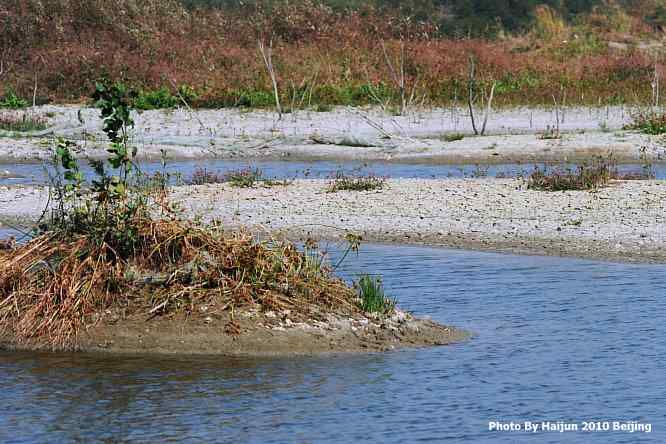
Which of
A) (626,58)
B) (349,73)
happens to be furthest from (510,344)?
(626,58)

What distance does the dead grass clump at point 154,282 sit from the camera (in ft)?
32.3

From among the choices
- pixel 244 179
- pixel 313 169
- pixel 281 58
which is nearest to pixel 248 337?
pixel 244 179

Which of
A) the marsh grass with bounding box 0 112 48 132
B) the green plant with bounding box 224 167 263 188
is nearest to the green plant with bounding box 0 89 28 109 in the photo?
the marsh grass with bounding box 0 112 48 132

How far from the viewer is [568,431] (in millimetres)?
7809

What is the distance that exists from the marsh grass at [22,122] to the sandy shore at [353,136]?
36 cm

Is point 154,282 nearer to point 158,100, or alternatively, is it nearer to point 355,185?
point 355,185

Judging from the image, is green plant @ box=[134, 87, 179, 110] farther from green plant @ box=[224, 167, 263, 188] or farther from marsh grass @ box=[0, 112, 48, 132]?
green plant @ box=[224, 167, 263, 188]

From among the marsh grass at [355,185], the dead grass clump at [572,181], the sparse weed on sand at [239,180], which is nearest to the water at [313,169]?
the sparse weed on sand at [239,180]

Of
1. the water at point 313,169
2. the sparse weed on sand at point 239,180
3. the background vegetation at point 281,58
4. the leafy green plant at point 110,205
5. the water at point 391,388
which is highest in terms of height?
the background vegetation at point 281,58

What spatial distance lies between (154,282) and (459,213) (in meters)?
6.84

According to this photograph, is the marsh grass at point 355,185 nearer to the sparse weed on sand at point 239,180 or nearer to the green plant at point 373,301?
the sparse weed on sand at point 239,180

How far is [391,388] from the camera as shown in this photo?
870cm

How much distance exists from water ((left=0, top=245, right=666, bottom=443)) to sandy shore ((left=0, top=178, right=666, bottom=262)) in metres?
3.22

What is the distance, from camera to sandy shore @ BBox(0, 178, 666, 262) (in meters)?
14.5
